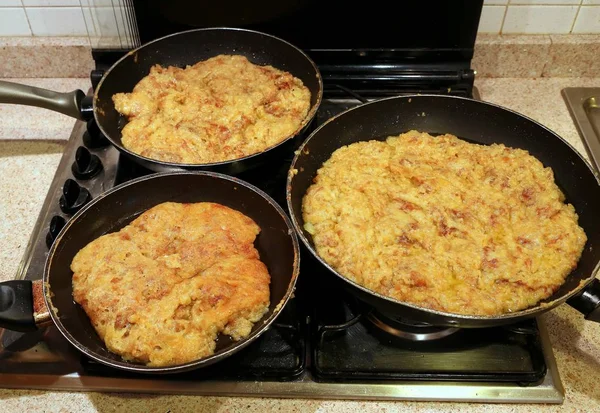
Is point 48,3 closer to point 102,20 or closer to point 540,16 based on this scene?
point 102,20

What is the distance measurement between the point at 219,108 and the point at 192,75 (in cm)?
20

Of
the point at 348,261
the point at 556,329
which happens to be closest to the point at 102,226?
the point at 348,261

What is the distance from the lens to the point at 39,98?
1.79 metres

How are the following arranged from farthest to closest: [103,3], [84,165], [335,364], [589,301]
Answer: [103,3] < [84,165] < [335,364] < [589,301]

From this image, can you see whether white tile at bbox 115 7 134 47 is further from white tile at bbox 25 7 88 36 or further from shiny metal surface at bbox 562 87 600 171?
Answer: shiny metal surface at bbox 562 87 600 171

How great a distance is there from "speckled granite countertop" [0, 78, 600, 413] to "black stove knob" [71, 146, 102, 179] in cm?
15

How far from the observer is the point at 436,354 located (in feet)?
4.51

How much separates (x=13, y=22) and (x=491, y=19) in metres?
1.88

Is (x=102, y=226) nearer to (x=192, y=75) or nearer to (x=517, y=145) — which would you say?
(x=192, y=75)

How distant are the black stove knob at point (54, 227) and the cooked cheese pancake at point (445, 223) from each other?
709 mm

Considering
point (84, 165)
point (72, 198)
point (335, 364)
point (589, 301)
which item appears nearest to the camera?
point (589, 301)

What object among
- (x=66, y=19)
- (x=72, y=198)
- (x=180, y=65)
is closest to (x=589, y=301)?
(x=72, y=198)

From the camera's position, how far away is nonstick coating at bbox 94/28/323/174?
1835 mm

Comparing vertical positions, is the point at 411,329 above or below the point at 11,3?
below
